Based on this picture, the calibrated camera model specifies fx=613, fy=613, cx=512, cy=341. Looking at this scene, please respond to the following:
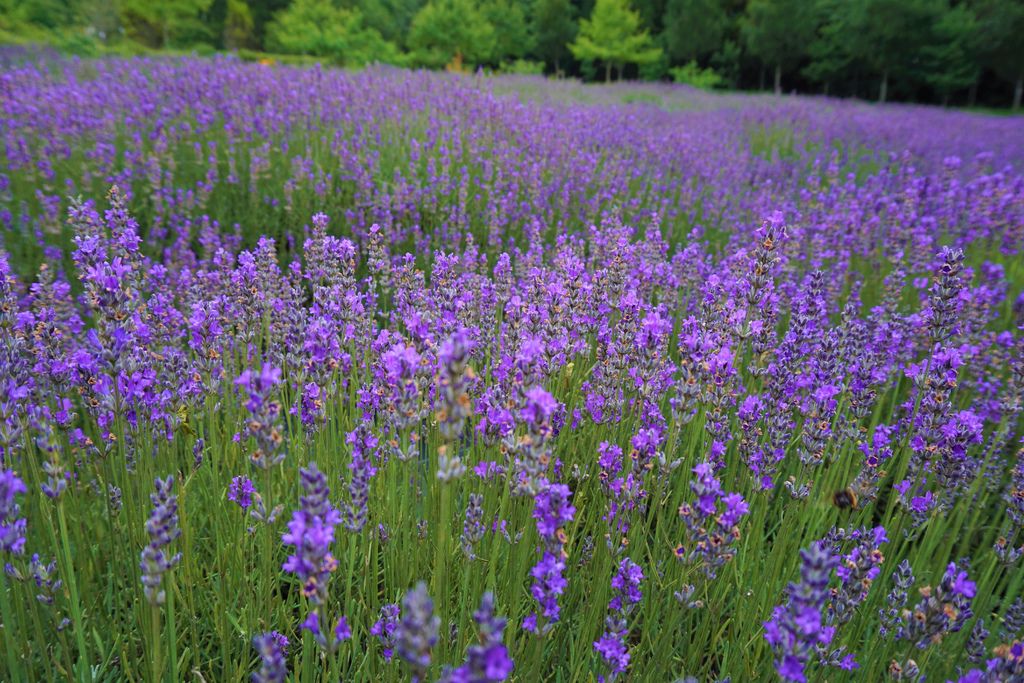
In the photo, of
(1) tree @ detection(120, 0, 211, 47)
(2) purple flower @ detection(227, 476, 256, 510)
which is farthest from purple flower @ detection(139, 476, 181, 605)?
(1) tree @ detection(120, 0, 211, 47)

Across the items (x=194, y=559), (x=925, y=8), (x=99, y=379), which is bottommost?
(x=194, y=559)

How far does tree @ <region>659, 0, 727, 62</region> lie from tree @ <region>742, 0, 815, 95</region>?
4.83 feet

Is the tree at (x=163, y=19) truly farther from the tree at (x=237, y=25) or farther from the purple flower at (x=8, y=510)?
the purple flower at (x=8, y=510)

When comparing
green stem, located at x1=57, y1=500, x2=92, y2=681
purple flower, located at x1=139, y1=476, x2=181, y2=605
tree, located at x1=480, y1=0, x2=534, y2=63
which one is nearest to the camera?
purple flower, located at x1=139, y1=476, x2=181, y2=605

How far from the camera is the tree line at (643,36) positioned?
66.4ft

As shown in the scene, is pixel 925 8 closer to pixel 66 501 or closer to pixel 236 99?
pixel 236 99

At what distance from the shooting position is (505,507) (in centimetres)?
181

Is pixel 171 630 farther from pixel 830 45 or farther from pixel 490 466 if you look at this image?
pixel 830 45

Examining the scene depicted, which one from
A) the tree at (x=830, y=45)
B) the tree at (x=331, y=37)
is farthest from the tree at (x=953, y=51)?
the tree at (x=331, y=37)

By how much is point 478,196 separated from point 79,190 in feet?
9.49

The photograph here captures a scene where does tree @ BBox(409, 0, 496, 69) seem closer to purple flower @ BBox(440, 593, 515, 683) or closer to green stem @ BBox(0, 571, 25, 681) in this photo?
green stem @ BBox(0, 571, 25, 681)

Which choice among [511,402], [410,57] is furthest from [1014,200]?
[410,57]

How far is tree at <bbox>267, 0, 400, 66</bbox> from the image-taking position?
742 inches

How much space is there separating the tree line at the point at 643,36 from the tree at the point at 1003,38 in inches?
1.7
